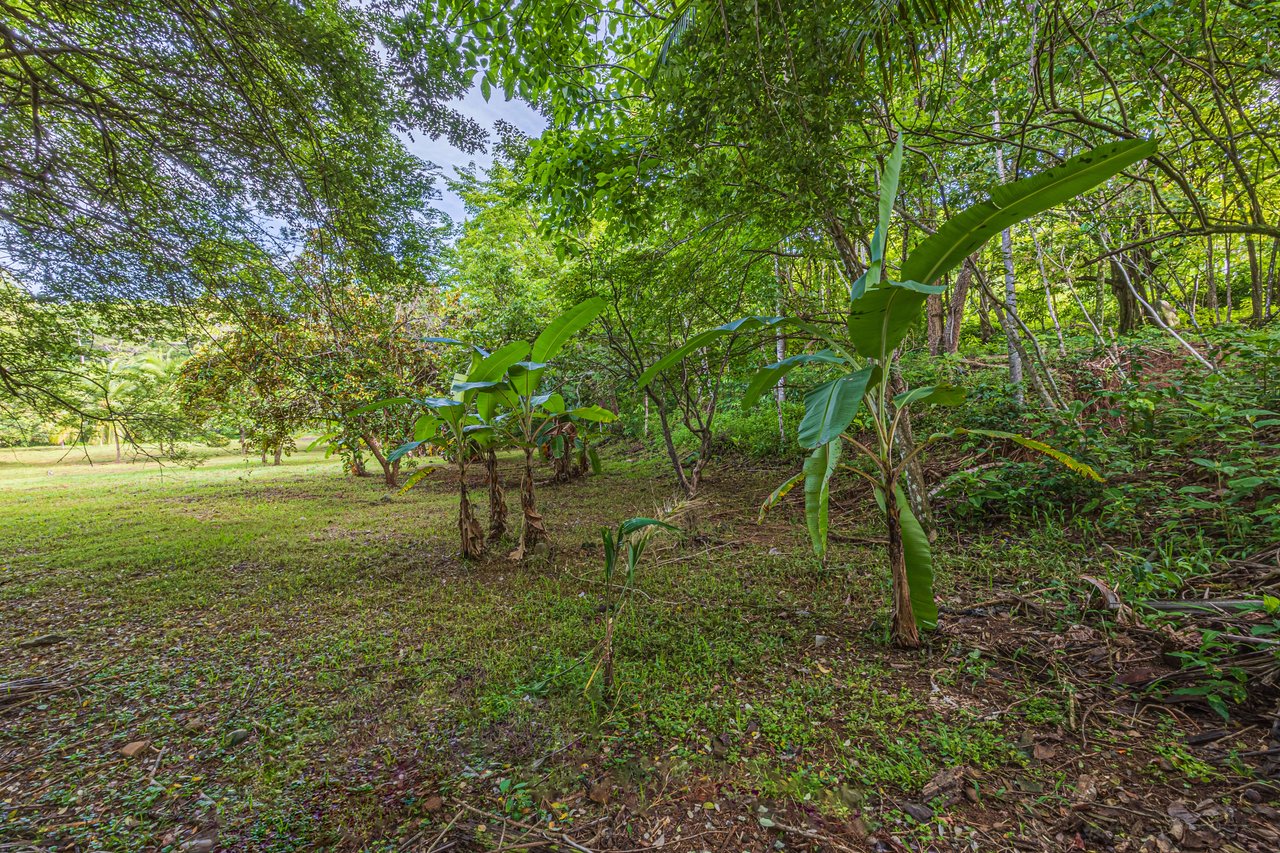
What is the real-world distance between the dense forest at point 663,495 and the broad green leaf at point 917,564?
14 millimetres

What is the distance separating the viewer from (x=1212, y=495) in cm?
228

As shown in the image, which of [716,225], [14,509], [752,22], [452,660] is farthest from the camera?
[14,509]

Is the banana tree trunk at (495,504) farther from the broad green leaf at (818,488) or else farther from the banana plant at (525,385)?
the broad green leaf at (818,488)

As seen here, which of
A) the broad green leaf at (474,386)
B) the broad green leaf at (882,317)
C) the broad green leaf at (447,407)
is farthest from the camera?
the broad green leaf at (447,407)

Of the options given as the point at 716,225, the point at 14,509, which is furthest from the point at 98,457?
the point at 716,225

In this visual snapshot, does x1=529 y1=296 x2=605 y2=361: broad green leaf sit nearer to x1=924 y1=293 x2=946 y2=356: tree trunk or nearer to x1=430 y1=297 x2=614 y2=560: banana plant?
x1=430 y1=297 x2=614 y2=560: banana plant

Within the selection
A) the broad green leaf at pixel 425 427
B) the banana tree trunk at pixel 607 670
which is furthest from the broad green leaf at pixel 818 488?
the broad green leaf at pixel 425 427

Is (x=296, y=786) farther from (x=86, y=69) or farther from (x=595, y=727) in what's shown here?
(x=86, y=69)

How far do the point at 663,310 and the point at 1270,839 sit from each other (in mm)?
3705

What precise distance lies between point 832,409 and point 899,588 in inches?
34.3

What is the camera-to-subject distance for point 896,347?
65.1 inches

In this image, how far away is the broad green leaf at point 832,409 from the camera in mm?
1334

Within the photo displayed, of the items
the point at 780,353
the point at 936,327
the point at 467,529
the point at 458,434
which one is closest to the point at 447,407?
the point at 458,434

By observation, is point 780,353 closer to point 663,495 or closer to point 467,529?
point 663,495
